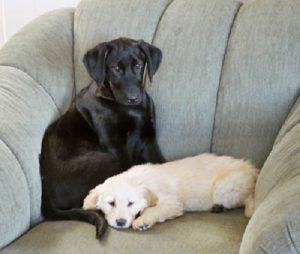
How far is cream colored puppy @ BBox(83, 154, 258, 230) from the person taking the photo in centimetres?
171

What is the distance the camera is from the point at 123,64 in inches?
79.8

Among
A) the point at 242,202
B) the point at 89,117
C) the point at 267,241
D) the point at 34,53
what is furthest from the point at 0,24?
the point at 267,241

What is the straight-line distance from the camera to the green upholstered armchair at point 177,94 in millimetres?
1602

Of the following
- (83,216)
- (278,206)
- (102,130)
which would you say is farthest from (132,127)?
(278,206)

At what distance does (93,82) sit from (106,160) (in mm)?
348

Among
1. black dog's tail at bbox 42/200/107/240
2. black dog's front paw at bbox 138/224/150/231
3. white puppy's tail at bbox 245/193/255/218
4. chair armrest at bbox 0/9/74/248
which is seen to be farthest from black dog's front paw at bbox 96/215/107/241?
white puppy's tail at bbox 245/193/255/218

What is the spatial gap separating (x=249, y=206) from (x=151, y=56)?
0.67m

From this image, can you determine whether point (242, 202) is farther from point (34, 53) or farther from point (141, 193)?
point (34, 53)

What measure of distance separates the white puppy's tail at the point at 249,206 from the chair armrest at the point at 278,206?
0.11m

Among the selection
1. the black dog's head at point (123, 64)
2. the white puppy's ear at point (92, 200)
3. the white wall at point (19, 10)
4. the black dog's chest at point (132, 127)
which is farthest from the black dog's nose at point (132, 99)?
the white wall at point (19, 10)

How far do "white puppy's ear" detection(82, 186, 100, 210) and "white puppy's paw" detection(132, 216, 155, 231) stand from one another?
0.17m

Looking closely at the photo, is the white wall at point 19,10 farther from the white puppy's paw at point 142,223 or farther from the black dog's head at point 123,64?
the white puppy's paw at point 142,223

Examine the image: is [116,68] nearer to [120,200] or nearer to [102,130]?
[102,130]

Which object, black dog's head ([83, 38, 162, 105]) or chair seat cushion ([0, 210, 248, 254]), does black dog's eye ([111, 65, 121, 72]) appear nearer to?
black dog's head ([83, 38, 162, 105])
